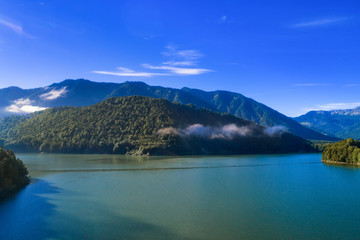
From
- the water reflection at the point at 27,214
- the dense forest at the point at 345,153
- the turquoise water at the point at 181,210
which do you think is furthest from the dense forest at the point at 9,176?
the dense forest at the point at 345,153

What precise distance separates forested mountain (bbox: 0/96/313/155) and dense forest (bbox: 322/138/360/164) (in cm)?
5193

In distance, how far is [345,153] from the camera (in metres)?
76.8

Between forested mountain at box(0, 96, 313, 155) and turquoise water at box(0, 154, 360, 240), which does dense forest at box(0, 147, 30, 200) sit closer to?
turquoise water at box(0, 154, 360, 240)

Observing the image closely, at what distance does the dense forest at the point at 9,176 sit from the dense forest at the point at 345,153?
73922mm

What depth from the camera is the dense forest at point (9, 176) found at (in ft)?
111

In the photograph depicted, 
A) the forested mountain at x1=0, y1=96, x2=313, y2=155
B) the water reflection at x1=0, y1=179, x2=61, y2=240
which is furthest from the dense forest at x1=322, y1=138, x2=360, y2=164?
the water reflection at x1=0, y1=179, x2=61, y2=240

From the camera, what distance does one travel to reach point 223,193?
35.6 meters

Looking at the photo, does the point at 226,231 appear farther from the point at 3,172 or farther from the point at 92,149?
the point at 92,149

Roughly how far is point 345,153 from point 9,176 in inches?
3000

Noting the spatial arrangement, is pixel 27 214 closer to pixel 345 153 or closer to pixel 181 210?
pixel 181 210

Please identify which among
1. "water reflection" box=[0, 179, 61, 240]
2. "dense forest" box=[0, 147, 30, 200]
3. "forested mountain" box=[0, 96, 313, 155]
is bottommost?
"water reflection" box=[0, 179, 61, 240]

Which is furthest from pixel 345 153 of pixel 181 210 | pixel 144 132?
pixel 144 132

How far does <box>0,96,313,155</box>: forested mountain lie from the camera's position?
382ft

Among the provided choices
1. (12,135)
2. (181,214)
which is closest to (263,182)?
(181,214)
